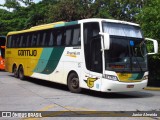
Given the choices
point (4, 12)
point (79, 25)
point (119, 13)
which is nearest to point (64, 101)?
point (79, 25)

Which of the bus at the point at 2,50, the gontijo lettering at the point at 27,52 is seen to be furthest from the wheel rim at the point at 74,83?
the bus at the point at 2,50

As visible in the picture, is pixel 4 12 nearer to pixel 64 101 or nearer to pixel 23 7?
pixel 23 7

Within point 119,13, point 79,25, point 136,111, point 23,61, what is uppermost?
point 119,13

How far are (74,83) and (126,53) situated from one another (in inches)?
110

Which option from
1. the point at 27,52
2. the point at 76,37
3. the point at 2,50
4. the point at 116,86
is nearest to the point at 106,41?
the point at 116,86

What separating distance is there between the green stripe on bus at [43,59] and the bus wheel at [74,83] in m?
2.34

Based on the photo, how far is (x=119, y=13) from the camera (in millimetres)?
28688

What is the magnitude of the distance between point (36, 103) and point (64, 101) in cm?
110

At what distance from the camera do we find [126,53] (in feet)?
47.0

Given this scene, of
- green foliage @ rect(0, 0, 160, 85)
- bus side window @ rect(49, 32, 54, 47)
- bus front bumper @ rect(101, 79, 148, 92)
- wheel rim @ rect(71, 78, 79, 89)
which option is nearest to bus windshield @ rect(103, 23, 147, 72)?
bus front bumper @ rect(101, 79, 148, 92)

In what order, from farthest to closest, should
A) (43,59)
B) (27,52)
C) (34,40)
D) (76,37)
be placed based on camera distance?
1. (27,52)
2. (34,40)
3. (43,59)
4. (76,37)

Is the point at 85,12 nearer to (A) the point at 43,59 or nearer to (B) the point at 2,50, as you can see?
(B) the point at 2,50

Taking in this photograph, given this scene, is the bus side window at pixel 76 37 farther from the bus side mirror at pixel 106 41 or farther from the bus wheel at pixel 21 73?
the bus wheel at pixel 21 73

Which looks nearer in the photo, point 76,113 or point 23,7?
point 76,113
